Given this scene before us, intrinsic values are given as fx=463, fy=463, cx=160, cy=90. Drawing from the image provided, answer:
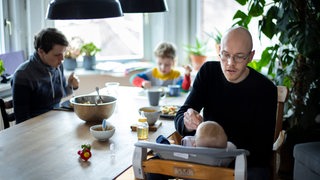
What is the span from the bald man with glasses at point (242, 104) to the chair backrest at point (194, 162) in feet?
1.34

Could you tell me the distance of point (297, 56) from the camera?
3.30 metres

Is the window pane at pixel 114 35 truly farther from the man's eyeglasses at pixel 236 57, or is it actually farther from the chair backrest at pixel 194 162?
the chair backrest at pixel 194 162

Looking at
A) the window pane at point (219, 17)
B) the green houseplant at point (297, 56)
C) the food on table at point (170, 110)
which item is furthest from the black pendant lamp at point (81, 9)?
the window pane at point (219, 17)

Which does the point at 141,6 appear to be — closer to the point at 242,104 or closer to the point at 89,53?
the point at 242,104

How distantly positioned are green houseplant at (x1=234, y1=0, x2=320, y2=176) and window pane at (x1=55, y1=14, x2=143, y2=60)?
1.34 m

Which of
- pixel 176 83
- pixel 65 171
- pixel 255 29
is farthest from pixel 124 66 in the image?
pixel 65 171

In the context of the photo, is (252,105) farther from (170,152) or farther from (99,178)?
(99,178)

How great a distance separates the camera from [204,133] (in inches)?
71.3

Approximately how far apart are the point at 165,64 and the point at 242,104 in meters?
1.56

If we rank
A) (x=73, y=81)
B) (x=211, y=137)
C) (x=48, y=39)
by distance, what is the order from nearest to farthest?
1. (x=211, y=137)
2. (x=48, y=39)
3. (x=73, y=81)

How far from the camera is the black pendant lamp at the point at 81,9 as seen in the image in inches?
83.3

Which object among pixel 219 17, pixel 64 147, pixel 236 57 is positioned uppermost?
pixel 219 17

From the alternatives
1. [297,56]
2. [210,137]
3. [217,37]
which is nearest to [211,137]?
[210,137]

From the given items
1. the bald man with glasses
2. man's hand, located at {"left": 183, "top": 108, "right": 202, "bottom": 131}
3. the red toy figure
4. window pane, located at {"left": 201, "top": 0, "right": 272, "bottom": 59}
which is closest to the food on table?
the bald man with glasses
